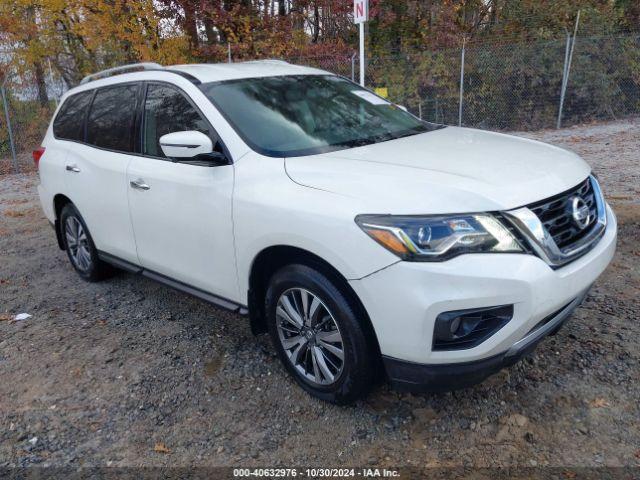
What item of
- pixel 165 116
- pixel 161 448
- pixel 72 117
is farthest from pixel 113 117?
pixel 161 448

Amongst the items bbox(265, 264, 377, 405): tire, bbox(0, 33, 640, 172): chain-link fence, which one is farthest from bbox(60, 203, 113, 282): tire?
bbox(0, 33, 640, 172): chain-link fence

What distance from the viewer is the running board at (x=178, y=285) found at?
3.41 meters

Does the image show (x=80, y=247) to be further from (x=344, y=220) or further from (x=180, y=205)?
(x=344, y=220)

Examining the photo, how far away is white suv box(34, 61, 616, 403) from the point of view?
2451 millimetres

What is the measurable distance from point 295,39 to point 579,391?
512 inches

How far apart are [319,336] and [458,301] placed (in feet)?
2.81

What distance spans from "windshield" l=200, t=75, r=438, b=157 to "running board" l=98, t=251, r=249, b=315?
3.13 ft

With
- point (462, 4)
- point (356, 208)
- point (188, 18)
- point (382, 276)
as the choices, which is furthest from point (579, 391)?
point (462, 4)

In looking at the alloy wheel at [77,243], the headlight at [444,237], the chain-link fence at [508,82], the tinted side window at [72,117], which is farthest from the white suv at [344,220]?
the chain-link fence at [508,82]

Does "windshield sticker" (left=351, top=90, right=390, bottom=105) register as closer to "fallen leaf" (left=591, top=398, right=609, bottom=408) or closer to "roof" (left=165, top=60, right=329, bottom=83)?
"roof" (left=165, top=60, right=329, bottom=83)

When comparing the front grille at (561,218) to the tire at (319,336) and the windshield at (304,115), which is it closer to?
the tire at (319,336)

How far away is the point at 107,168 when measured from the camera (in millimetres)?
4234

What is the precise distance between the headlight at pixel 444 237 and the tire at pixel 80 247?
10.6 ft

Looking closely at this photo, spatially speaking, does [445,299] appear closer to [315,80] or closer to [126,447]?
[126,447]
